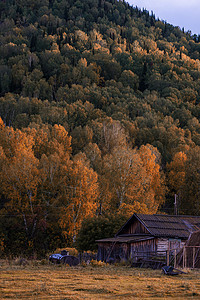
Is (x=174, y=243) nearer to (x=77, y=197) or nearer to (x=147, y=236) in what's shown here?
(x=147, y=236)

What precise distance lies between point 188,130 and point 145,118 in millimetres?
13083

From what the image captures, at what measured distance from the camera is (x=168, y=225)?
45.1 meters

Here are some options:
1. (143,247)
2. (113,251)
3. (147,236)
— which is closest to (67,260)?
(143,247)

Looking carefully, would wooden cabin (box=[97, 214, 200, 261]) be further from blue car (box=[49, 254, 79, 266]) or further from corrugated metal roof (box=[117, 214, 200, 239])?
blue car (box=[49, 254, 79, 266])

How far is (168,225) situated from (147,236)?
9.13 ft

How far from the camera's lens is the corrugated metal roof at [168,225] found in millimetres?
43438

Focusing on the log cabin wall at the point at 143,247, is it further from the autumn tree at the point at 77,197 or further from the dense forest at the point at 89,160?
the autumn tree at the point at 77,197

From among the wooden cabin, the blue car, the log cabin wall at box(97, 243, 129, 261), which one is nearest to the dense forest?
the log cabin wall at box(97, 243, 129, 261)

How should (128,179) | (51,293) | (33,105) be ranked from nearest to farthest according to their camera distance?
1. (51,293)
2. (128,179)
3. (33,105)

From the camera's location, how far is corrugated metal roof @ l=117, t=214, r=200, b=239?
143ft

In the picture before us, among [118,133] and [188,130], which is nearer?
[118,133]

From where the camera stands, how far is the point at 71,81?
165m

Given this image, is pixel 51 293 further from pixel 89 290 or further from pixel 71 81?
pixel 71 81

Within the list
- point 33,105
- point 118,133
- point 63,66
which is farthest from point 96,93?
point 118,133
